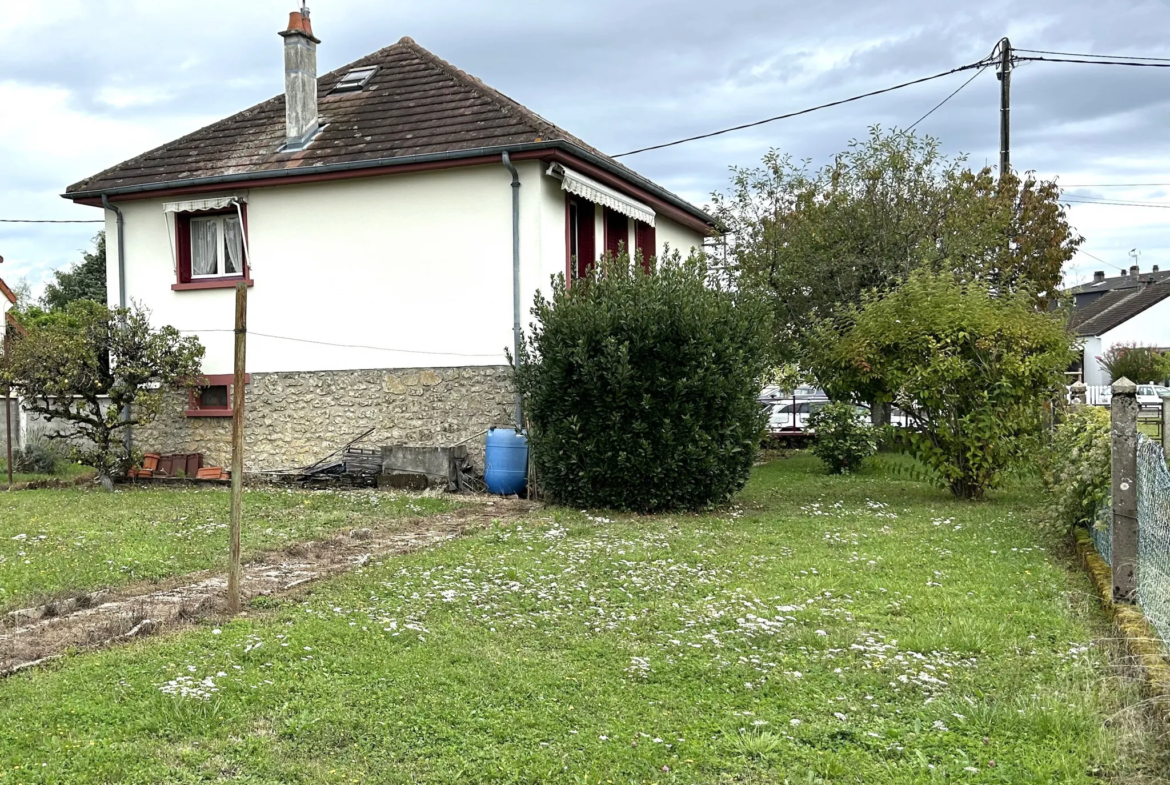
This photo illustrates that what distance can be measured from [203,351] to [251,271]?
156 cm

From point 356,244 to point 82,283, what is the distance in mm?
39575

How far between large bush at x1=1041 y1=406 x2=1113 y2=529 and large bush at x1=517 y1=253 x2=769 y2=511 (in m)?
3.70

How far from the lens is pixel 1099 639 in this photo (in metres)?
6.18

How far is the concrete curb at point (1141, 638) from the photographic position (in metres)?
4.79

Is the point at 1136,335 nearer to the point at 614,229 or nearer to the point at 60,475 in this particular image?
the point at 614,229

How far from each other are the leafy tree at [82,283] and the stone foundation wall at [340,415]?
102ft

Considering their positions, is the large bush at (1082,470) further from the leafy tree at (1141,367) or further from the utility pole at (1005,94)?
the leafy tree at (1141,367)

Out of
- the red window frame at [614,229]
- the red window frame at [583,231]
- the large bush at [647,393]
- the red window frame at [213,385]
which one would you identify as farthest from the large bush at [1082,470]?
the red window frame at [213,385]

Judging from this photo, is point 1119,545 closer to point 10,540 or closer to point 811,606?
point 811,606

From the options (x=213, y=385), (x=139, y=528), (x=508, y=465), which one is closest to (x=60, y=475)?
(x=213, y=385)

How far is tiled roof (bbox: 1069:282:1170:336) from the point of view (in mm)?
56062

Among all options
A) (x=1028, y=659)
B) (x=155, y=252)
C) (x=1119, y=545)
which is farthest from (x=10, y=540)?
(x=1119, y=545)

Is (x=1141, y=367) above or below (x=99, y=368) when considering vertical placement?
above

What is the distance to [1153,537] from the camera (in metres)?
6.29
